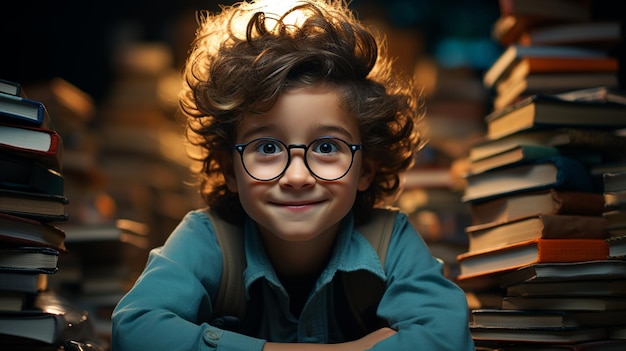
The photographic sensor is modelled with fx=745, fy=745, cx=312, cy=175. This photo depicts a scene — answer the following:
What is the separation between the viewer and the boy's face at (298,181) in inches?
61.9

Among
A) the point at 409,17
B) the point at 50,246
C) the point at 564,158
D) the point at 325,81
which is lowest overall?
the point at 50,246

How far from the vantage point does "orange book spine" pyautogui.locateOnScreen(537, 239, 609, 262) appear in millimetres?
1653

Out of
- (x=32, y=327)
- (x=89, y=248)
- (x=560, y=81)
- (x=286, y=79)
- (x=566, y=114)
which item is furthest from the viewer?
(x=89, y=248)

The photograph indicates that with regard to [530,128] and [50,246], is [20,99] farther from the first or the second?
[530,128]

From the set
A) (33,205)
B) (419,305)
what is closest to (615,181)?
(419,305)

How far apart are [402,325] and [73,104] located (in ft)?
6.44

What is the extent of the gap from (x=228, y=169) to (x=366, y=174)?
337mm

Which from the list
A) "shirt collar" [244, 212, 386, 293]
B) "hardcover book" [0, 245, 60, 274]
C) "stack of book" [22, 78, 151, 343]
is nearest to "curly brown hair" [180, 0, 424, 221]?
"shirt collar" [244, 212, 386, 293]

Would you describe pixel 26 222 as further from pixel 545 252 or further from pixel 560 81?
pixel 560 81

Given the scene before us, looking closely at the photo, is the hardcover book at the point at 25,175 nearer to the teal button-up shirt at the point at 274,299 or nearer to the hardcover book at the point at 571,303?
the teal button-up shirt at the point at 274,299

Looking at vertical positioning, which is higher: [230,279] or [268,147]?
[268,147]

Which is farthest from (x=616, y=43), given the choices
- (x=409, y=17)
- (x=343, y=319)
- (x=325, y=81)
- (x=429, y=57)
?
(x=409, y=17)

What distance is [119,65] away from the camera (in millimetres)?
4355

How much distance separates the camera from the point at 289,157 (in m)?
1.57
